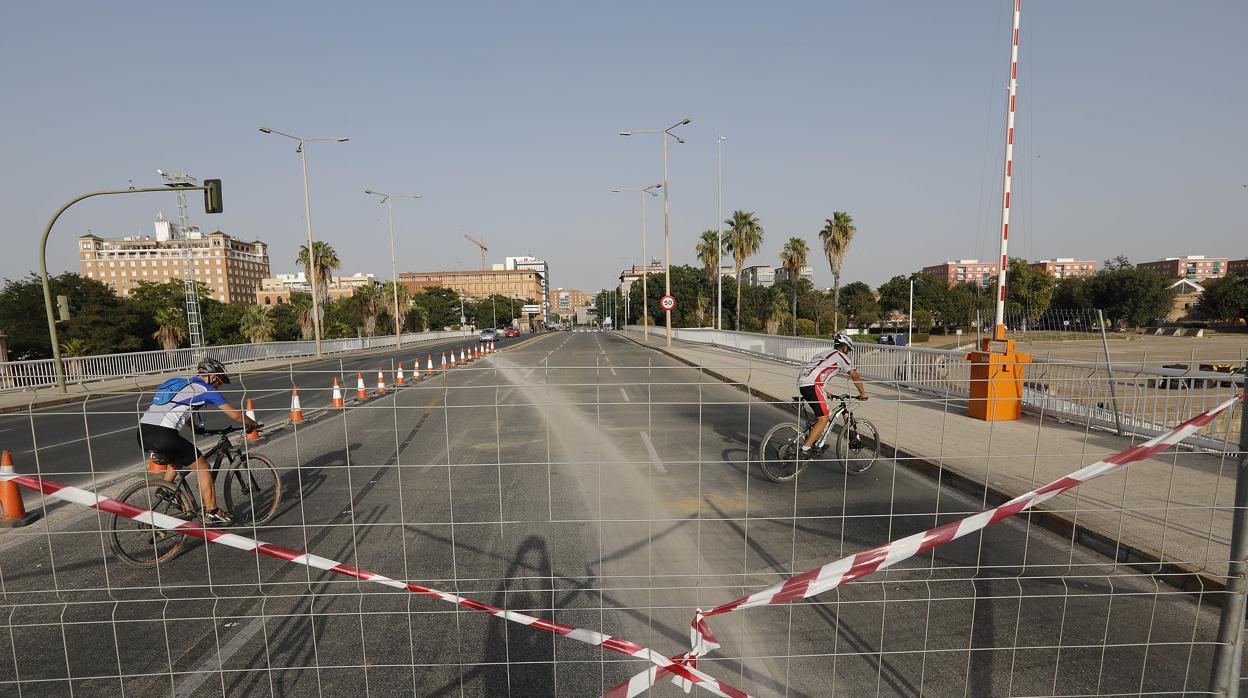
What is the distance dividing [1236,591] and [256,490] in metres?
7.20

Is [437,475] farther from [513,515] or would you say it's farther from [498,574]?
[498,574]

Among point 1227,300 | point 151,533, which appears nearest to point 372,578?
point 151,533

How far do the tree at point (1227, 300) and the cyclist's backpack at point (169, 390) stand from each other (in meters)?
75.5

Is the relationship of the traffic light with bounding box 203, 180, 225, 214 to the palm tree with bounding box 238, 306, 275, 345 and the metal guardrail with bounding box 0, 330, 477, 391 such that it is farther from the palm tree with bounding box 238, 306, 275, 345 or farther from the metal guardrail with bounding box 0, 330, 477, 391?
the palm tree with bounding box 238, 306, 275, 345

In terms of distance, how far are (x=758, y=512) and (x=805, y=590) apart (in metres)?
3.81

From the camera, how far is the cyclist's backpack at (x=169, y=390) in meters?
4.76

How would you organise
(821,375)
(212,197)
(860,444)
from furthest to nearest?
(212,197) → (860,444) → (821,375)

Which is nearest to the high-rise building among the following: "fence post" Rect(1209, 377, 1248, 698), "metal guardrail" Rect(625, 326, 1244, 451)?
"metal guardrail" Rect(625, 326, 1244, 451)

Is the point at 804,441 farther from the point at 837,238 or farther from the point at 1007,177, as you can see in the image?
the point at 837,238

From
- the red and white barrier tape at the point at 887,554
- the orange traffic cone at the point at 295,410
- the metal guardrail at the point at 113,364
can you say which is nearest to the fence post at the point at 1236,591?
the red and white barrier tape at the point at 887,554

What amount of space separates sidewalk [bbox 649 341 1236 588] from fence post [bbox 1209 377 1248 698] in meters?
0.54

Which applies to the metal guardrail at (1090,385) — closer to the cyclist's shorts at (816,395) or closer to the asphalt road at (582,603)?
the cyclist's shorts at (816,395)

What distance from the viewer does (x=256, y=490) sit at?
5875mm

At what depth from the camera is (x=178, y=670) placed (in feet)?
10.9
